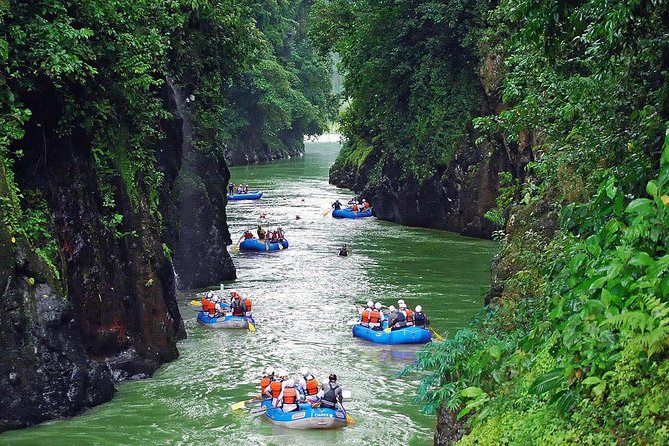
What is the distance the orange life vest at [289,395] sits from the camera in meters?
16.7

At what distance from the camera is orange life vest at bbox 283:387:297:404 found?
1666 cm

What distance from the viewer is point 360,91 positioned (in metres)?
40.9

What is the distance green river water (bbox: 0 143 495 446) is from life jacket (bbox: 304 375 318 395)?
69cm

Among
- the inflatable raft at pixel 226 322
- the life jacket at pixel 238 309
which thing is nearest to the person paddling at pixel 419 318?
the inflatable raft at pixel 226 322

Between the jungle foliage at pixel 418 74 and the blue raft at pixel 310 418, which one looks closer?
the blue raft at pixel 310 418

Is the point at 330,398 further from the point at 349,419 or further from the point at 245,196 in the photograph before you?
the point at 245,196

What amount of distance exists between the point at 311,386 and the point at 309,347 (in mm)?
4442

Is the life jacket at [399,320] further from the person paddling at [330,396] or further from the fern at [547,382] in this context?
the fern at [547,382]

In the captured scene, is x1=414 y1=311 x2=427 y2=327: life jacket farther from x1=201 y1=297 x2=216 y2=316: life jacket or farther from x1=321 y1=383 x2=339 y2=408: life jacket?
x1=321 y1=383 x2=339 y2=408: life jacket

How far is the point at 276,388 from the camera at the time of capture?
55.7 ft

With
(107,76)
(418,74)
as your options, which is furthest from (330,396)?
(418,74)

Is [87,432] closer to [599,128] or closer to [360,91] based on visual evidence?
[599,128]

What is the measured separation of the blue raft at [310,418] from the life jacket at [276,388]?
0.45 metres

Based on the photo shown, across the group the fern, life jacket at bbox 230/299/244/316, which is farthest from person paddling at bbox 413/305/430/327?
the fern
